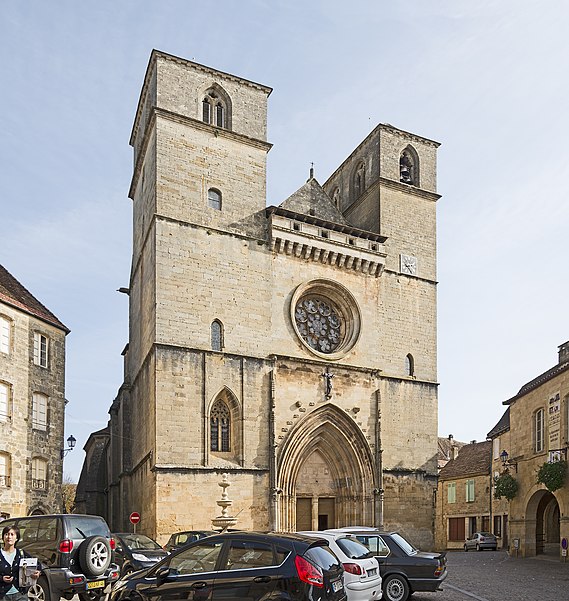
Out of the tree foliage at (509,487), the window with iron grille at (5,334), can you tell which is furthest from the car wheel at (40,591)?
the tree foliage at (509,487)

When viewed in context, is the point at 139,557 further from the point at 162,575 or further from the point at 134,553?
the point at 162,575

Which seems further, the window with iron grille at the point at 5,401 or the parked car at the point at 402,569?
the window with iron grille at the point at 5,401

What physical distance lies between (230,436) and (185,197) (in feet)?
27.9

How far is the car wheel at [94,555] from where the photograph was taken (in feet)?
35.1

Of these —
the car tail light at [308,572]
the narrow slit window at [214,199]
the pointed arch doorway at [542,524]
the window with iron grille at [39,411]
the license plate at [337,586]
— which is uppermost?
the narrow slit window at [214,199]

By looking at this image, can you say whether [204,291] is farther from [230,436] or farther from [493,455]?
[493,455]

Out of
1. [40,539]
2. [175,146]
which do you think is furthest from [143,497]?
[40,539]

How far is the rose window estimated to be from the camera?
90.6 feet

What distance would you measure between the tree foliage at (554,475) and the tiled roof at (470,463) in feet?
60.0

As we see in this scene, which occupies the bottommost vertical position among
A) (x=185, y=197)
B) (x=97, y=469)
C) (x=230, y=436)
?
(x=97, y=469)

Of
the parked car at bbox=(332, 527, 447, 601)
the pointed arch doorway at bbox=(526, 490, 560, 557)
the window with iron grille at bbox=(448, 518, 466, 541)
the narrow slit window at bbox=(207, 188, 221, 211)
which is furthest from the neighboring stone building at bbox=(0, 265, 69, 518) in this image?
the window with iron grille at bbox=(448, 518, 466, 541)

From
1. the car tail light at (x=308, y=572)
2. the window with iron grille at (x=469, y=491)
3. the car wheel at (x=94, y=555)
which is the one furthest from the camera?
the window with iron grille at (x=469, y=491)

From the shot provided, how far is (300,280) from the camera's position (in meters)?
27.3

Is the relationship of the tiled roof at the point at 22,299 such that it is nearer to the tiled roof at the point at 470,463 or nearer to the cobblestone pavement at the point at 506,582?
the cobblestone pavement at the point at 506,582
